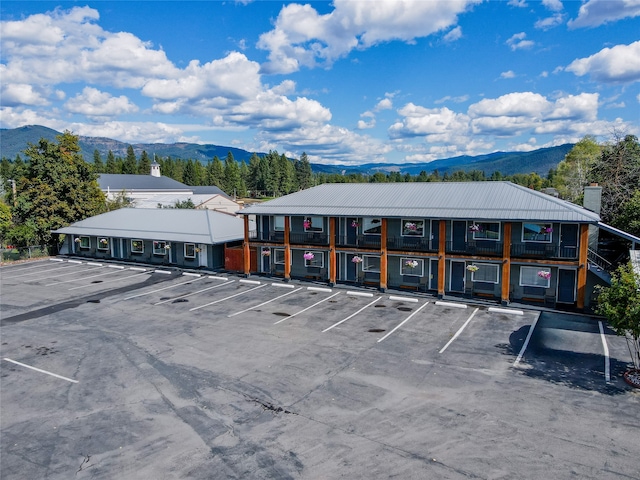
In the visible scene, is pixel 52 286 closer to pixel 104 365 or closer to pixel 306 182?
pixel 104 365

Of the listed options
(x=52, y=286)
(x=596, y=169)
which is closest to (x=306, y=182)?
→ (x=596, y=169)

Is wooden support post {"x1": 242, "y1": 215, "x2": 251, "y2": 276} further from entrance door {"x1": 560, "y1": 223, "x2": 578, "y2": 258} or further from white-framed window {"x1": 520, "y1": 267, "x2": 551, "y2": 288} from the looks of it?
entrance door {"x1": 560, "y1": 223, "x2": 578, "y2": 258}

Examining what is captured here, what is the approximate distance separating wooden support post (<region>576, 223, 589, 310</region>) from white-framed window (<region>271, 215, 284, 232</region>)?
19.0m

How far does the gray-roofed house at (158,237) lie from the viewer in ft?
118

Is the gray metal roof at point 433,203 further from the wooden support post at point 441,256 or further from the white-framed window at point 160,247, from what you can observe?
the white-framed window at point 160,247

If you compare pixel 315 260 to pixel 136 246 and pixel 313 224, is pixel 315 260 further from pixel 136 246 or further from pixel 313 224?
pixel 136 246

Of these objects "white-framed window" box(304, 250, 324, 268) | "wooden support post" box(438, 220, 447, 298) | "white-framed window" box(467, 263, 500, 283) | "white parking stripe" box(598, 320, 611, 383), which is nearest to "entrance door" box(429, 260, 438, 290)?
"wooden support post" box(438, 220, 447, 298)

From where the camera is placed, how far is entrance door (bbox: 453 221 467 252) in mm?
26353

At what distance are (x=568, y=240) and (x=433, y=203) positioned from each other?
783 cm

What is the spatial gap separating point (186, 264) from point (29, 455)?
2613 centimetres

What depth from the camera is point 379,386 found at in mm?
14609

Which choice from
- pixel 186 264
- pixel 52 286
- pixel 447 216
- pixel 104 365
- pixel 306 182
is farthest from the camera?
pixel 306 182

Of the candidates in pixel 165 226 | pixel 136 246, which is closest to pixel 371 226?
pixel 165 226

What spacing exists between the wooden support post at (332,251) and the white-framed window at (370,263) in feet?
6.46
